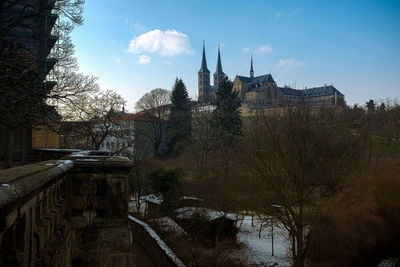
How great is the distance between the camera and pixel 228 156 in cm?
2656

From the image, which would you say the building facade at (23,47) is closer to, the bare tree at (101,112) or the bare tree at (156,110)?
the bare tree at (101,112)

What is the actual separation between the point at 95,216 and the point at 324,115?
15.5m

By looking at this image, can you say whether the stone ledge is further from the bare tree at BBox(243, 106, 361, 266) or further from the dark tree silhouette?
the dark tree silhouette

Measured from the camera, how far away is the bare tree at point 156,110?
49438 mm

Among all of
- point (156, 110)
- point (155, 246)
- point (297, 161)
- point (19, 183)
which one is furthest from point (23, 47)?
point (156, 110)

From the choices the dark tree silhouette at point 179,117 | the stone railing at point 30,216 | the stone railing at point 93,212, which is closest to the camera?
the stone railing at point 30,216

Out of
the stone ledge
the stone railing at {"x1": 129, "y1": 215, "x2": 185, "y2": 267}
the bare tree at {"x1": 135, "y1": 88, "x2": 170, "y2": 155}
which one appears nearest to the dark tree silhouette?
the bare tree at {"x1": 135, "y1": 88, "x2": 170, "y2": 155}

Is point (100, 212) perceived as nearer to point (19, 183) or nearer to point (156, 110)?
point (19, 183)

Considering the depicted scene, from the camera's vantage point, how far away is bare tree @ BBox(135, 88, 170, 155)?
1946 inches

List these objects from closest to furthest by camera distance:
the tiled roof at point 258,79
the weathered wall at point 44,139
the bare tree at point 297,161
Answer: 1. the bare tree at point 297,161
2. the weathered wall at point 44,139
3. the tiled roof at point 258,79

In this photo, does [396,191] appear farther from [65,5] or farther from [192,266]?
[65,5]

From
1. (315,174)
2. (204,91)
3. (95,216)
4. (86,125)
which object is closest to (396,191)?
(315,174)

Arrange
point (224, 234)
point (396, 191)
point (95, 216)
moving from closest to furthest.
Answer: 1. point (95, 216)
2. point (396, 191)
3. point (224, 234)

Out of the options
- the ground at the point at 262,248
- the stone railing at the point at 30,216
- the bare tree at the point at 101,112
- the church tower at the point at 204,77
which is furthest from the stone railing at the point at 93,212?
the church tower at the point at 204,77
